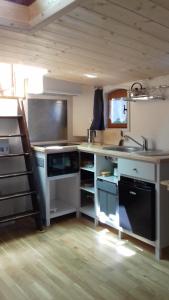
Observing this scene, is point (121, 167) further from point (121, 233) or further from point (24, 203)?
point (24, 203)

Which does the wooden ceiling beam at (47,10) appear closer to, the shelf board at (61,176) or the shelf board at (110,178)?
the shelf board at (110,178)

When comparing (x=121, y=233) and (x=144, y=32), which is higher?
(x=144, y=32)

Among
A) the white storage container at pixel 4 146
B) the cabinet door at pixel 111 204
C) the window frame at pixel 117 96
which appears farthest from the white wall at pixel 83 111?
the cabinet door at pixel 111 204

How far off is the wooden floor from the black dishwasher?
27cm

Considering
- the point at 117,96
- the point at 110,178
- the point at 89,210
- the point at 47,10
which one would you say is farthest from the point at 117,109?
the point at 47,10

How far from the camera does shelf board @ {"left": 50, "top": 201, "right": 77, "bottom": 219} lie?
12.1ft

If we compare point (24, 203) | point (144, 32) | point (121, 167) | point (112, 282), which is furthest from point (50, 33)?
point (24, 203)

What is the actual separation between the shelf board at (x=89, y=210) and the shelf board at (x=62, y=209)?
0.38 ft

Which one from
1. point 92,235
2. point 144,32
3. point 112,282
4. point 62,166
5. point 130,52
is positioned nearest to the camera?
point 144,32

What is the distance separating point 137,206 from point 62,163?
4.06 feet

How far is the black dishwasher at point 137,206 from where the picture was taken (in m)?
2.71

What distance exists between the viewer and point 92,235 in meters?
3.32

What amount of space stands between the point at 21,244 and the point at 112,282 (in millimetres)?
1197

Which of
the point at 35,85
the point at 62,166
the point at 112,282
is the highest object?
the point at 35,85
